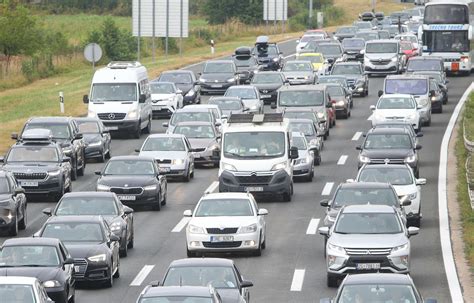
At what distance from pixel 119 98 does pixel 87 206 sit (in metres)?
A: 22.6

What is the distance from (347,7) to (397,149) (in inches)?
4925

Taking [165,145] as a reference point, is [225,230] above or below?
above

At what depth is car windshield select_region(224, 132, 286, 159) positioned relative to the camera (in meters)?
42.9

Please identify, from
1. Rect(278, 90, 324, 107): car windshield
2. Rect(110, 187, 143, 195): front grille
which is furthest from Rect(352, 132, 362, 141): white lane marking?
Rect(110, 187, 143, 195): front grille

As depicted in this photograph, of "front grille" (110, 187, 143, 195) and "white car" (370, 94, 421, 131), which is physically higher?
"front grille" (110, 187, 143, 195)

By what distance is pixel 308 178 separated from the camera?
157 feet

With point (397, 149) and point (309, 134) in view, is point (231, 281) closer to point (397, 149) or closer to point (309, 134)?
point (397, 149)

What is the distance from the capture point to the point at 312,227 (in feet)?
128

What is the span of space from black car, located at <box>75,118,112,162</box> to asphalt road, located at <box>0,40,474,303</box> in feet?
1.45

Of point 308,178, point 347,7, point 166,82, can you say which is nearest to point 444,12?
point 166,82

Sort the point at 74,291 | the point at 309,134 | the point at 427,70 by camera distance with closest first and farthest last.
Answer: the point at 74,291 < the point at 309,134 < the point at 427,70

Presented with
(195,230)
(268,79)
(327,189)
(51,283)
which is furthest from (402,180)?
(268,79)

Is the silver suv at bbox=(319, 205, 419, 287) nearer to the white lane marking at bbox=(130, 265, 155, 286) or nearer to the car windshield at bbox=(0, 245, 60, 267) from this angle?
the white lane marking at bbox=(130, 265, 155, 286)

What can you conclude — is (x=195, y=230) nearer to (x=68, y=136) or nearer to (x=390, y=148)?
(x=390, y=148)
